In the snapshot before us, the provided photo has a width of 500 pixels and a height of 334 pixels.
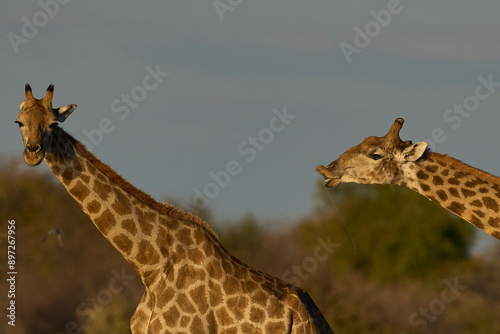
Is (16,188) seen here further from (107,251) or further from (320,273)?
(320,273)

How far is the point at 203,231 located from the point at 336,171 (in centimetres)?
255

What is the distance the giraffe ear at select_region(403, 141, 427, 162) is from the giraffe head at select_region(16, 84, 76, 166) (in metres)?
4.76

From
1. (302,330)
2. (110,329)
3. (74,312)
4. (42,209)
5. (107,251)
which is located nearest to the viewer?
(302,330)

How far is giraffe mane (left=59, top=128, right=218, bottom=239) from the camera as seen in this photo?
15.2 m

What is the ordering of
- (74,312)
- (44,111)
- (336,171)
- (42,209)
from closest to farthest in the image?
(44,111) → (336,171) → (74,312) → (42,209)

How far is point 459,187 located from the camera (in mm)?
16797

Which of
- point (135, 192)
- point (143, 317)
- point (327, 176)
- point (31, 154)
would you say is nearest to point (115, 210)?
point (135, 192)

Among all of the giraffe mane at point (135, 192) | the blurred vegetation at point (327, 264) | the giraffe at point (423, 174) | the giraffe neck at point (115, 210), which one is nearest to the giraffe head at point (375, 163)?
the giraffe at point (423, 174)

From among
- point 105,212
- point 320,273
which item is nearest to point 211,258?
point 105,212

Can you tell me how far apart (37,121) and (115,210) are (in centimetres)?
152

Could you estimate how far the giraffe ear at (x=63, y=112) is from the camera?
1461 centimetres

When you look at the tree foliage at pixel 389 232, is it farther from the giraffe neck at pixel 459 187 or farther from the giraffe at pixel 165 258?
the giraffe at pixel 165 258

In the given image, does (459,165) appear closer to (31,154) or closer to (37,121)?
(37,121)

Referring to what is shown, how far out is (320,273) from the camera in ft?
132
